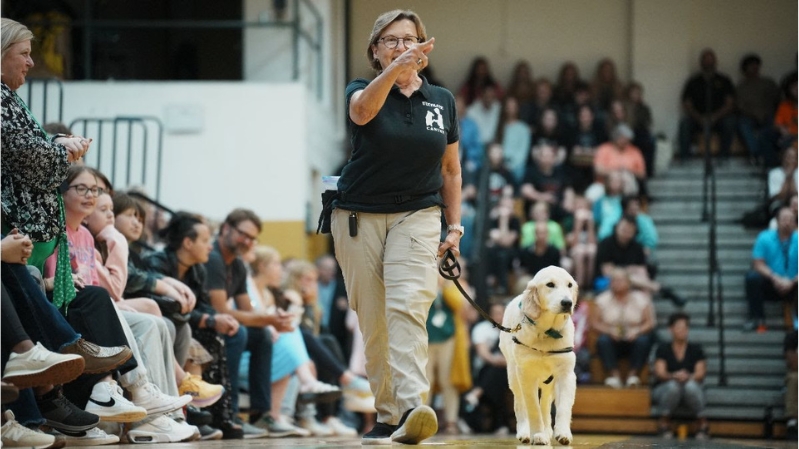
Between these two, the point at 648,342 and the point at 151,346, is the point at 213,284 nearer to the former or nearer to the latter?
the point at 151,346

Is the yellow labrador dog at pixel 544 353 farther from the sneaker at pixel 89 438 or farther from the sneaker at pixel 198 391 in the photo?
the sneaker at pixel 198 391

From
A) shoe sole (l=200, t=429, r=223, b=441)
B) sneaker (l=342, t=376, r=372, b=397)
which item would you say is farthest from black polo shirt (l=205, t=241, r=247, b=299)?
sneaker (l=342, t=376, r=372, b=397)

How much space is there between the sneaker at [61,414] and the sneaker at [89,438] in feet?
0.18

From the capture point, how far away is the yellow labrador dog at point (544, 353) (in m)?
6.30

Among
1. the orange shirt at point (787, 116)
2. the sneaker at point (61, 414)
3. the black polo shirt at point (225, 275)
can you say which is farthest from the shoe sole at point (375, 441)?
the orange shirt at point (787, 116)

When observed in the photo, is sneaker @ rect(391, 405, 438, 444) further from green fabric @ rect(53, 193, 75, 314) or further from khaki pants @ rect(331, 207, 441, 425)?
green fabric @ rect(53, 193, 75, 314)

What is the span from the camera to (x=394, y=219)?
19.2 ft

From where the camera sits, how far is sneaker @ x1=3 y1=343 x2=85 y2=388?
16.9 feet

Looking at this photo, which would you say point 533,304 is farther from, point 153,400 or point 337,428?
point 337,428

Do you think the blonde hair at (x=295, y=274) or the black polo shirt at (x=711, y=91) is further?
the black polo shirt at (x=711, y=91)

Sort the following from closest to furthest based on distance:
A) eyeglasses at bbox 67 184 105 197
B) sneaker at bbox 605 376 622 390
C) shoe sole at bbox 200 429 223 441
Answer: eyeglasses at bbox 67 184 105 197 → shoe sole at bbox 200 429 223 441 → sneaker at bbox 605 376 622 390

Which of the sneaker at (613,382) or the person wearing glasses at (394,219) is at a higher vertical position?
the person wearing glasses at (394,219)

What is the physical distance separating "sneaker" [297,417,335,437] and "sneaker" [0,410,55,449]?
5.08 metres

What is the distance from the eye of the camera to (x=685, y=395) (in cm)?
1327
